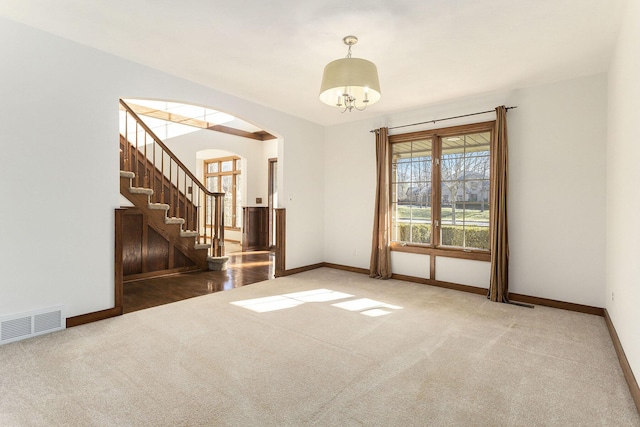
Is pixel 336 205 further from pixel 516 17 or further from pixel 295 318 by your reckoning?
pixel 516 17

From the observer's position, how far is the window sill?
15.4ft

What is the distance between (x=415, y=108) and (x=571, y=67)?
2.04 meters

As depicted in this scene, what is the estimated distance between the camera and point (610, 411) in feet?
6.64

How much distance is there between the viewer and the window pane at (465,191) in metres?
4.71

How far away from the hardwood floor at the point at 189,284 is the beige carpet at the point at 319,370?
1.40 feet

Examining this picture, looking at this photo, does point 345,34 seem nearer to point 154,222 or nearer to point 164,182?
point 154,222

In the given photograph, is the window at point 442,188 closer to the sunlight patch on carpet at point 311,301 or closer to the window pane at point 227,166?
the sunlight patch on carpet at point 311,301

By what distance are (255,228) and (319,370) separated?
655cm

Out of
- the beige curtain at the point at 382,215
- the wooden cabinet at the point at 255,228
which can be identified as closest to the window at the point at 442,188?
the beige curtain at the point at 382,215

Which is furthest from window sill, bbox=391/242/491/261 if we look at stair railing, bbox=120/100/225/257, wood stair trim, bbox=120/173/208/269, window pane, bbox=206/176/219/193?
window pane, bbox=206/176/219/193

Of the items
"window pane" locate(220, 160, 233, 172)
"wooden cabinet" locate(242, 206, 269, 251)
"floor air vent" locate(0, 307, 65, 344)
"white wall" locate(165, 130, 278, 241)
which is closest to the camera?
"floor air vent" locate(0, 307, 65, 344)

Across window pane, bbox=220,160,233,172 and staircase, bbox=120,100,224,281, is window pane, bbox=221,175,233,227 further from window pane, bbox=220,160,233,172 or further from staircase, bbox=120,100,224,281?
staircase, bbox=120,100,224,281

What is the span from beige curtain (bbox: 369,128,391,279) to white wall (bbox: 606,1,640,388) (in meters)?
2.78

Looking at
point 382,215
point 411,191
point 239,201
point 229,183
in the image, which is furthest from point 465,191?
point 229,183
